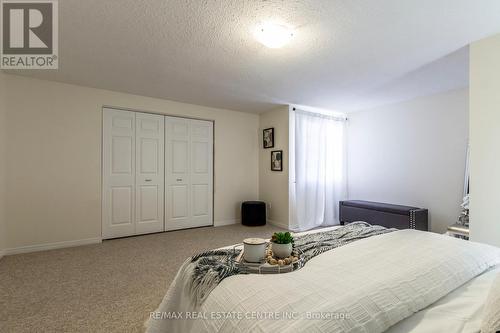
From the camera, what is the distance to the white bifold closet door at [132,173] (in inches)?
150

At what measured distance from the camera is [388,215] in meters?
3.88

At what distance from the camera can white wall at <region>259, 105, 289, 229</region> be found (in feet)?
15.0

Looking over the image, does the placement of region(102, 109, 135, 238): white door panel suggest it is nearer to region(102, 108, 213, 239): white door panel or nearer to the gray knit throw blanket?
region(102, 108, 213, 239): white door panel

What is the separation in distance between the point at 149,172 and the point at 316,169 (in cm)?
315

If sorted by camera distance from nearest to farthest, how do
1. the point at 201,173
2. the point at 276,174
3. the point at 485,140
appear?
the point at 485,140
the point at 201,173
the point at 276,174

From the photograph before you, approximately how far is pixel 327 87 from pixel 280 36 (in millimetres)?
1708

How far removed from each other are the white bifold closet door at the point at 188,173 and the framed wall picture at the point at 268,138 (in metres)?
1.13

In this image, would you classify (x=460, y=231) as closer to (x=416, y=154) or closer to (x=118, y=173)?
(x=416, y=154)

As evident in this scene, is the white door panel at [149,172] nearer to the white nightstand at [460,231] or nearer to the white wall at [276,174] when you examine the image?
the white wall at [276,174]

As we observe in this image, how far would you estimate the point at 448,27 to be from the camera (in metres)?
2.04

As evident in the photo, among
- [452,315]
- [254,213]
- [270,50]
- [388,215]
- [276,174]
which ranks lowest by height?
[254,213]

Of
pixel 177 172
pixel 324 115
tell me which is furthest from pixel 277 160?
pixel 177 172

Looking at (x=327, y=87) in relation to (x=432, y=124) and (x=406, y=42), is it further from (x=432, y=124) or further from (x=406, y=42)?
(x=432, y=124)

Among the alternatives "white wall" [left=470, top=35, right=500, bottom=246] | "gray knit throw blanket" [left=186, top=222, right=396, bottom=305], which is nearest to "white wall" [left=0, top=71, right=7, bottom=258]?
"gray knit throw blanket" [left=186, top=222, right=396, bottom=305]
